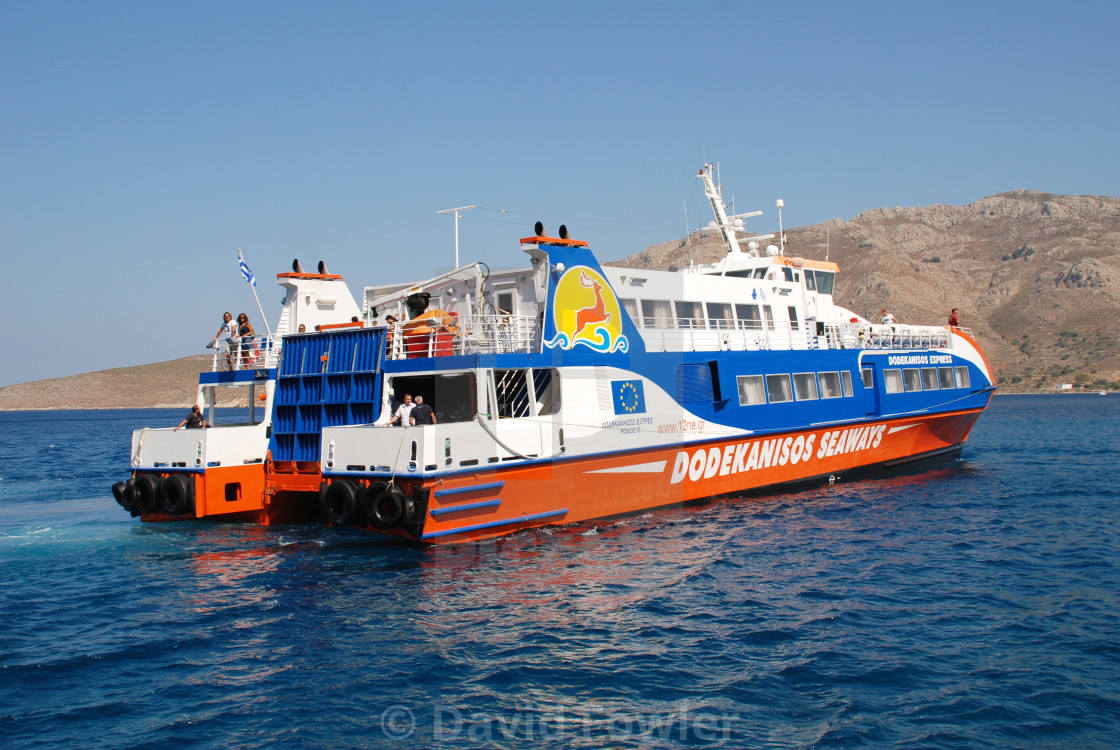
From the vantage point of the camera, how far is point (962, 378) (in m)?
26.5

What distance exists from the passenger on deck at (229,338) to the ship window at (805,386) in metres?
13.3

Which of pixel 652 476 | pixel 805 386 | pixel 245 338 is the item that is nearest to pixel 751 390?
pixel 805 386

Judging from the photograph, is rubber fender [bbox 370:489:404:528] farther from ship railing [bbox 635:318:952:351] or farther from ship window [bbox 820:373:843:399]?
ship window [bbox 820:373:843:399]

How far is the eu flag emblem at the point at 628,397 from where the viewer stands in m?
17.0

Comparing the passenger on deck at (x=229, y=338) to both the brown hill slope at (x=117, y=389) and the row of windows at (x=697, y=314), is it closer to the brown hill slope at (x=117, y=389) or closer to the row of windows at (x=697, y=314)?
the row of windows at (x=697, y=314)

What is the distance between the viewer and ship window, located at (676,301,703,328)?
20.3 metres

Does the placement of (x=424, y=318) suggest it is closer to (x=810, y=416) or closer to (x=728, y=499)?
(x=728, y=499)

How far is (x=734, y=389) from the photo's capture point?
19.4 m

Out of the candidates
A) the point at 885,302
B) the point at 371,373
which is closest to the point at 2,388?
the point at 885,302

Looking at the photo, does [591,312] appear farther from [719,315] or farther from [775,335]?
[775,335]

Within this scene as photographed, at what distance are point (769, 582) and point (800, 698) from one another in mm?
4363

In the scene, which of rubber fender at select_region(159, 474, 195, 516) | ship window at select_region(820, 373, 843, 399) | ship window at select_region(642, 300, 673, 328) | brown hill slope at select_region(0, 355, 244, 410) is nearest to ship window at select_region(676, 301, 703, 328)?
ship window at select_region(642, 300, 673, 328)

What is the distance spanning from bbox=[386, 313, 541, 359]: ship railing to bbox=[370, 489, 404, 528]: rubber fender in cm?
320

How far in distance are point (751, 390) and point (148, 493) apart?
1316 centimetres
